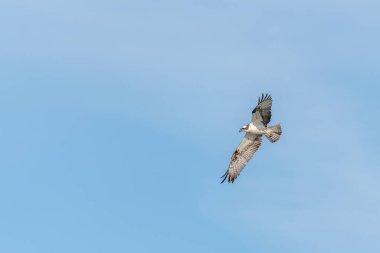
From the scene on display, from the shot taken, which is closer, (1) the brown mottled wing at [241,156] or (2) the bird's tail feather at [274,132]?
(2) the bird's tail feather at [274,132]

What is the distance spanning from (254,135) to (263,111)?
3.07 meters

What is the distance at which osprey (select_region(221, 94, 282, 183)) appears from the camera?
6912cm

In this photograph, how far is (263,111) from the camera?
6925 centimetres

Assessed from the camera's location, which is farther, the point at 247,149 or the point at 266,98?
the point at 247,149

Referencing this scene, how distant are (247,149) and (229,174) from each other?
2.22 m

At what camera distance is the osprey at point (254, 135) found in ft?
227

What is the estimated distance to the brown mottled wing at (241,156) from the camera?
2859 inches

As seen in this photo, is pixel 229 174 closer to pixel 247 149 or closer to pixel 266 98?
pixel 247 149

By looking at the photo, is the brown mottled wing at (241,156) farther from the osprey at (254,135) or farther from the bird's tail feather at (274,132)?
the bird's tail feather at (274,132)

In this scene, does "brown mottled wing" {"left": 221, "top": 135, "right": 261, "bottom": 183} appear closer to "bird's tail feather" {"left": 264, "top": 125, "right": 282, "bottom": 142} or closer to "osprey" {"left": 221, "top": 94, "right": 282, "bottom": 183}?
"osprey" {"left": 221, "top": 94, "right": 282, "bottom": 183}

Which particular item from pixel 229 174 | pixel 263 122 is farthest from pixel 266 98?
pixel 229 174

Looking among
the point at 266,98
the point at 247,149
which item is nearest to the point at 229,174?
the point at 247,149

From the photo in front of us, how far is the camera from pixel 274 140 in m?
69.8

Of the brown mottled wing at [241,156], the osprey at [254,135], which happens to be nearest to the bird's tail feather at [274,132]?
the osprey at [254,135]
